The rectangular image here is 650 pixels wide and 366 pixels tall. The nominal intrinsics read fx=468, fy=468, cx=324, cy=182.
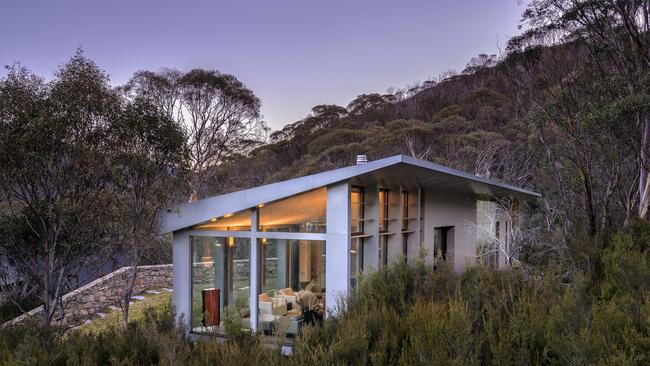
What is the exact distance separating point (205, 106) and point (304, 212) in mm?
14497

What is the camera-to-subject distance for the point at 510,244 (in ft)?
44.9

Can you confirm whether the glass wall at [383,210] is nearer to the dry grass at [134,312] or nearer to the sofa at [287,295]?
the sofa at [287,295]

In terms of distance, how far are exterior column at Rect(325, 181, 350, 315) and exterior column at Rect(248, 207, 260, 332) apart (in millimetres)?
1186

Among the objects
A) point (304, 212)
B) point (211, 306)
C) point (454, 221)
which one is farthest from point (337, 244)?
point (454, 221)

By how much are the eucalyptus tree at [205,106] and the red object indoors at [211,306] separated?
38.0 ft

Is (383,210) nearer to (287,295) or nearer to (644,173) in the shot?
(287,295)

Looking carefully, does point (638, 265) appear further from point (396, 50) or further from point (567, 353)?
point (396, 50)

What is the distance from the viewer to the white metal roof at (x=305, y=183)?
668 centimetres

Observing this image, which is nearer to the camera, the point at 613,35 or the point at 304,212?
the point at 304,212

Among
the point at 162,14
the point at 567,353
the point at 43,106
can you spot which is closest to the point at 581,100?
the point at 567,353

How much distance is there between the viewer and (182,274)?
8234mm

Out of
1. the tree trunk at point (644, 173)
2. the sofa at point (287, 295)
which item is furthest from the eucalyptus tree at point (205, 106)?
the tree trunk at point (644, 173)

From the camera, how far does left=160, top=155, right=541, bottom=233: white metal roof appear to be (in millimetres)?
6676

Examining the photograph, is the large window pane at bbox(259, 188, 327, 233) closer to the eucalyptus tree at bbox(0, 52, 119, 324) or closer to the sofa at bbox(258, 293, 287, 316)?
the sofa at bbox(258, 293, 287, 316)
